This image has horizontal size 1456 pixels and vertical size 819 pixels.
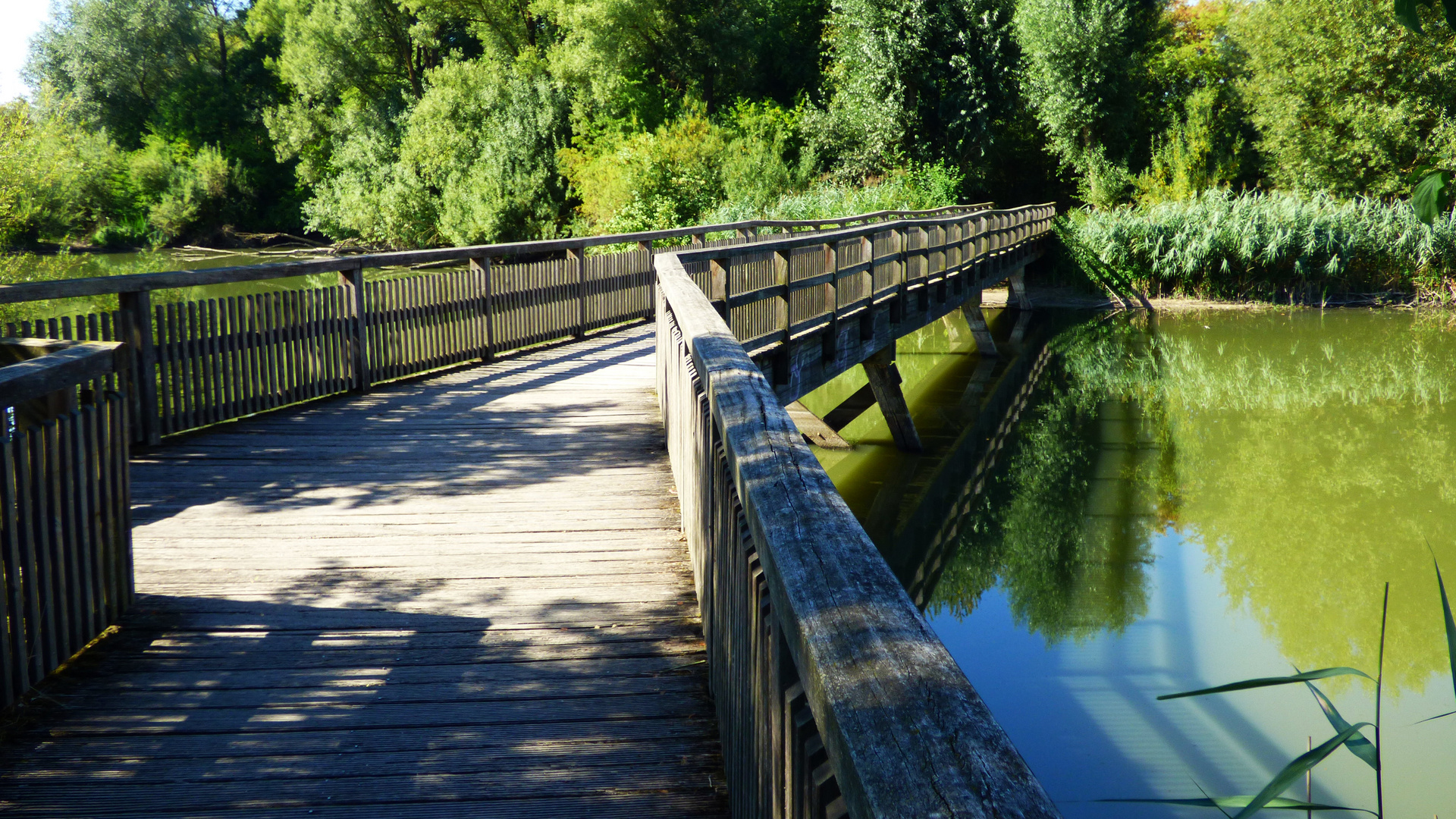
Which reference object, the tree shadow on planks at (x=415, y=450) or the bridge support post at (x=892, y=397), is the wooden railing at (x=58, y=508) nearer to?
the tree shadow on planks at (x=415, y=450)

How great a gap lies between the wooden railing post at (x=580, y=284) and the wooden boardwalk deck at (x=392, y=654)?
231 inches

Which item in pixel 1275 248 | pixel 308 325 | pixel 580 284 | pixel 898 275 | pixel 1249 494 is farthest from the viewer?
pixel 1275 248

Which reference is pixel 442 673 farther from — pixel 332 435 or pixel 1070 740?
pixel 1070 740

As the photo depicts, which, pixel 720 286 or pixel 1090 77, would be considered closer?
pixel 720 286

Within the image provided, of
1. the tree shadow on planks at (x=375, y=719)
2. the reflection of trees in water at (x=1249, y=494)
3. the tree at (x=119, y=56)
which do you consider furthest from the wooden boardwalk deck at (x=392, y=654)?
the tree at (x=119, y=56)

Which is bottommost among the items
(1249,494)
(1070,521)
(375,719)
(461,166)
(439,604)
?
(1070,521)

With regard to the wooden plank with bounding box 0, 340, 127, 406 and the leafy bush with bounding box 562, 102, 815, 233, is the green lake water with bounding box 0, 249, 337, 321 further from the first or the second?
the leafy bush with bounding box 562, 102, 815, 233

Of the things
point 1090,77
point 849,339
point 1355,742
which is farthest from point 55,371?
point 1090,77

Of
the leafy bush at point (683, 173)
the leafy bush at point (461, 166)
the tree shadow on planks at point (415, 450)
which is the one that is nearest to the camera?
the tree shadow on planks at point (415, 450)

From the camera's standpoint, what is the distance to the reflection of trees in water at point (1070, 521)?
8852 millimetres

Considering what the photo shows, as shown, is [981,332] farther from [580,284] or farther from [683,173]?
[683,173]

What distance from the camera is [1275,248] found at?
79.6 ft

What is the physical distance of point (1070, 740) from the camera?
6492 mm

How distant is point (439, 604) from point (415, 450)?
2.75m
